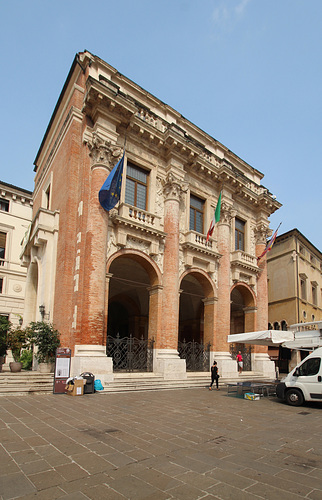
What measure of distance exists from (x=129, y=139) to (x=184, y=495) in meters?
15.6

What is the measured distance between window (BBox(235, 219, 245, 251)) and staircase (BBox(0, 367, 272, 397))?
361 inches

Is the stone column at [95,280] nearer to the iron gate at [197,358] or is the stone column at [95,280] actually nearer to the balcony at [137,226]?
the balcony at [137,226]

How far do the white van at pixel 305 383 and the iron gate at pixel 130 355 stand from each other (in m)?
6.27

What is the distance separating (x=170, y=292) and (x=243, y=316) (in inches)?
339

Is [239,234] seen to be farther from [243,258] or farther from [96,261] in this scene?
[96,261]

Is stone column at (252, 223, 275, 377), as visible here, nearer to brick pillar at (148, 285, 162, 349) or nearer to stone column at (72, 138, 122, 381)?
brick pillar at (148, 285, 162, 349)

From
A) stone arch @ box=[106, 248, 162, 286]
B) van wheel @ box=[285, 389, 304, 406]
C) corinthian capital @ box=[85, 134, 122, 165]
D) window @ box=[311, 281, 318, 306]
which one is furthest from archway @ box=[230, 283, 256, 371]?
window @ box=[311, 281, 318, 306]

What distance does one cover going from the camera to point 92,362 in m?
13.1

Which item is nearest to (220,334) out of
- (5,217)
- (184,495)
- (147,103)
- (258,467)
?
(147,103)

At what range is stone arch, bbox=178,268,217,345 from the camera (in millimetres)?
19250

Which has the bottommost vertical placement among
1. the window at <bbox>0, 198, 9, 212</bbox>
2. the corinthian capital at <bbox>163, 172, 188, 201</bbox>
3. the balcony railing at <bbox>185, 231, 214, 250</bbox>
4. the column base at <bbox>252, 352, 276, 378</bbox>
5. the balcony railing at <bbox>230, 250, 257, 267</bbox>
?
the column base at <bbox>252, 352, 276, 378</bbox>

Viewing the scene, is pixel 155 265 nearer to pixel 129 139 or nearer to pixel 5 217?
pixel 129 139

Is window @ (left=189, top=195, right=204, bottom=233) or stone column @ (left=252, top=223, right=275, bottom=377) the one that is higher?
window @ (left=189, top=195, right=204, bottom=233)

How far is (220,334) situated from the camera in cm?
1900
